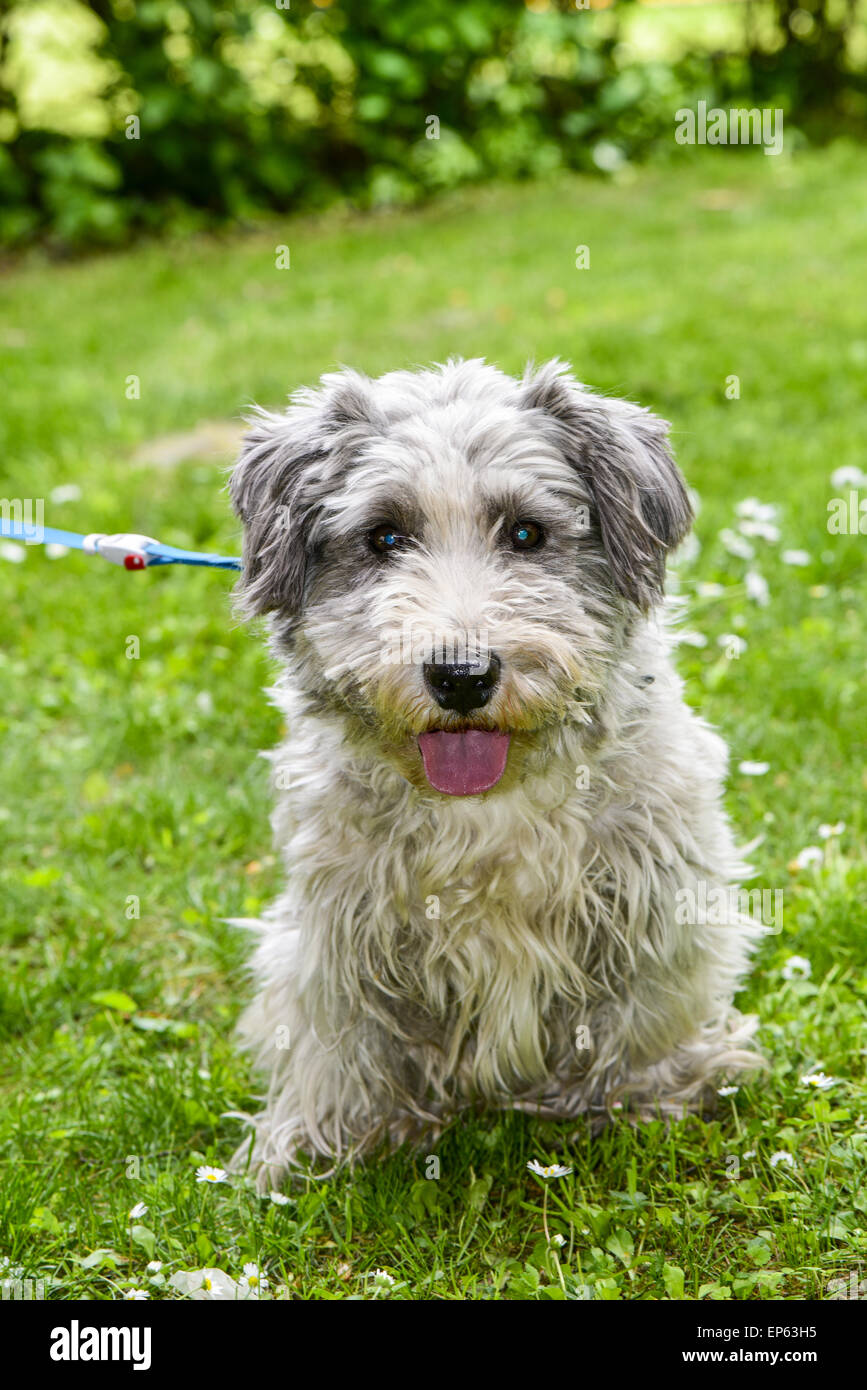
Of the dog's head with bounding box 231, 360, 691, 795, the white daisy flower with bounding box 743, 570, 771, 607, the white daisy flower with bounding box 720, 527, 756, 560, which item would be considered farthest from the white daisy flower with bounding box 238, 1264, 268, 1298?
the white daisy flower with bounding box 720, 527, 756, 560

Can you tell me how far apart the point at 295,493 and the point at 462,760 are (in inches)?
25.0

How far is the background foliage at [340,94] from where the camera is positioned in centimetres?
1021

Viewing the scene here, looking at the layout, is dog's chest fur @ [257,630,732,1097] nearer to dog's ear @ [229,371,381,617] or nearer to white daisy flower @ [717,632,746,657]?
dog's ear @ [229,371,381,617]

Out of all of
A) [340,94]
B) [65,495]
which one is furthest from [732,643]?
[340,94]

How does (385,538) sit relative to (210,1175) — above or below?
above

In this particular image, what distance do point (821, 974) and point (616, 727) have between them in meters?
1.05

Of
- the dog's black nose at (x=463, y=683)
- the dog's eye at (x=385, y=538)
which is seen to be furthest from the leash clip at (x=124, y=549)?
the dog's black nose at (x=463, y=683)

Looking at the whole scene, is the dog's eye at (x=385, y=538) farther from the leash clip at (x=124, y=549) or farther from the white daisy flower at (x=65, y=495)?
the white daisy flower at (x=65, y=495)

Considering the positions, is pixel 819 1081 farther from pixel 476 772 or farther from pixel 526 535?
pixel 526 535

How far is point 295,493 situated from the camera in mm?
2908

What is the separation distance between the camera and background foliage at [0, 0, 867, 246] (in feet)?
33.5
